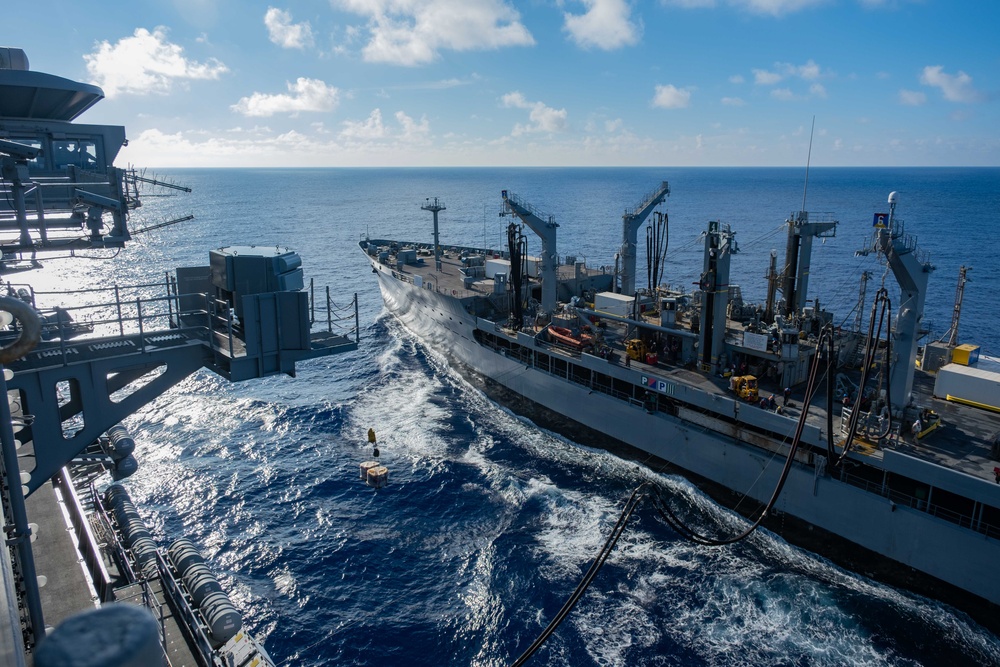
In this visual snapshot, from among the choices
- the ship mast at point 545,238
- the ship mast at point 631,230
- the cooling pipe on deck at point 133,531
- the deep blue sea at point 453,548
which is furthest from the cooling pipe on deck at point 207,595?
the ship mast at point 631,230

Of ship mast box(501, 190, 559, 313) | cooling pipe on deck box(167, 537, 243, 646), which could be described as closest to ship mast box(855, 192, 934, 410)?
ship mast box(501, 190, 559, 313)

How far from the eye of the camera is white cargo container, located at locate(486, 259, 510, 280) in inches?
2132

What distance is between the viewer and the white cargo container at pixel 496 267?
54.2 m

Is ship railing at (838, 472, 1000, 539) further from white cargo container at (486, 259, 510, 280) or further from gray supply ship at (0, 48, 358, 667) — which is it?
white cargo container at (486, 259, 510, 280)

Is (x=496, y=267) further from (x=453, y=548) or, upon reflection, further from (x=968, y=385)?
(x=968, y=385)

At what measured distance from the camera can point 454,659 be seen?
21078 millimetres

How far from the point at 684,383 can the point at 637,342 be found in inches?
177

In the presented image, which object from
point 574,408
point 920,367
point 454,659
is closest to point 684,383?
point 574,408

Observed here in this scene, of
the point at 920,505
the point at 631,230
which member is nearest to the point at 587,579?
the point at 920,505

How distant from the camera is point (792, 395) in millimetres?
31875

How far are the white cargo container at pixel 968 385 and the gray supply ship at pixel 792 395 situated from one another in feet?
0.21

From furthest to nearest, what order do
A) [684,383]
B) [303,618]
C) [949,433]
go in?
[684,383] < [949,433] < [303,618]

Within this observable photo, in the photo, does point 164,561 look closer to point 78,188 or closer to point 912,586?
point 78,188

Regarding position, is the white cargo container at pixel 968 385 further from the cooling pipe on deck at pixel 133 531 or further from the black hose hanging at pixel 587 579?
the cooling pipe on deck at pixel 133 531
